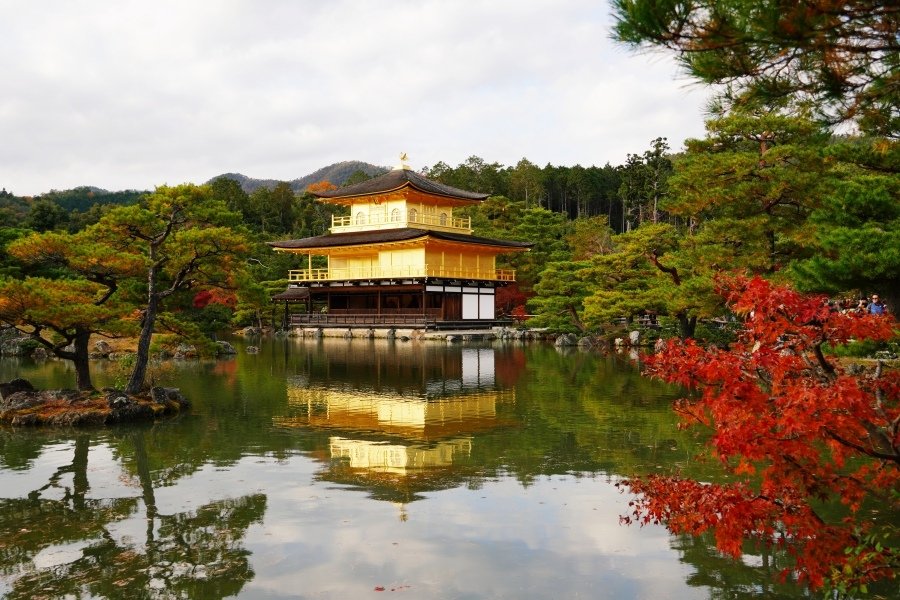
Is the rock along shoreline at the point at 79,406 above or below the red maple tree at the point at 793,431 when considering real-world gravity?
below

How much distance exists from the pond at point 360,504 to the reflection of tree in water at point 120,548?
0.07ft

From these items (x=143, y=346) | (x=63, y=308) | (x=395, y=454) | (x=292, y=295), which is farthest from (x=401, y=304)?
(x=395, y=454)

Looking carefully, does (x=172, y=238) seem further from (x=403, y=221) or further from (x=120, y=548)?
(x=403, y=221)

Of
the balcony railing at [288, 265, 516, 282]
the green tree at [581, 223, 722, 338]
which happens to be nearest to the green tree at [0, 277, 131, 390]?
the green tree at [581, 223, 722, 338]

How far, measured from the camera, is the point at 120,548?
596 centimetres

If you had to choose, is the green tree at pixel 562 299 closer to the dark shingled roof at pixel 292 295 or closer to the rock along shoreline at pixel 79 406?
the dark shingled roof at pixel 292 295

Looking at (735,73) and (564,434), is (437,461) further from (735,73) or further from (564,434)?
(735,73)

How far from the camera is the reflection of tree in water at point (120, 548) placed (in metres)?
5.22

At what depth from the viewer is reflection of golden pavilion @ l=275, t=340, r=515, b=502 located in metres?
8.46

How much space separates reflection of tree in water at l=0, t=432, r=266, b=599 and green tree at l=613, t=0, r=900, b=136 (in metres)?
4.73

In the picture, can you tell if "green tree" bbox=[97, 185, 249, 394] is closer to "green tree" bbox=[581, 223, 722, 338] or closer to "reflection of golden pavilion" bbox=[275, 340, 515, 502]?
"reflection of golden pavilion" bbox=[275, 340, 515, 502]

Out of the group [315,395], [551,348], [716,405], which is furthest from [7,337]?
[716,405]

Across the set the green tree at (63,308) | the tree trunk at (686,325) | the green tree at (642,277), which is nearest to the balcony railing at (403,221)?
the green tree at (642,277)

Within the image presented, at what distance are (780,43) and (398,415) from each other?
9.71 meters
